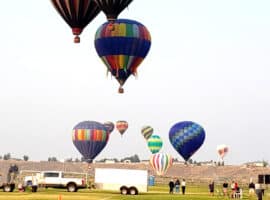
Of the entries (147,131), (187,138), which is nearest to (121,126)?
(147,131)

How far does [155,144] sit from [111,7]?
3431 inches

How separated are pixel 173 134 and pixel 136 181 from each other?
138 ft

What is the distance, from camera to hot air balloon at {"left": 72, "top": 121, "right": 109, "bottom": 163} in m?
93.9

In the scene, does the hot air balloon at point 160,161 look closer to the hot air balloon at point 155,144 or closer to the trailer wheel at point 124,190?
the hot air balloon at point 155,144

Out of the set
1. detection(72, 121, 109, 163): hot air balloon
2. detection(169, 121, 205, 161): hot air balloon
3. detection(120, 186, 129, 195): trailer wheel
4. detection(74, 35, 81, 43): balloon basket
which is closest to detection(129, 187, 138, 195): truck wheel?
detection(120, 186, 129, 195): trailer wheel

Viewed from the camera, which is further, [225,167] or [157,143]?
[225,167]

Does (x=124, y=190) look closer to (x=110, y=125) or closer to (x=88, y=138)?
(x=88, y=138)

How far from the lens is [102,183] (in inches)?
2299

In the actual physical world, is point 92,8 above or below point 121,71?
above

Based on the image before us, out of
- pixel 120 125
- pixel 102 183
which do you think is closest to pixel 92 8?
pixel 102 183

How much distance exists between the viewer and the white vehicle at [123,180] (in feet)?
188

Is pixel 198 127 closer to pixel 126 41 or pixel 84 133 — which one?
pixel 84 133

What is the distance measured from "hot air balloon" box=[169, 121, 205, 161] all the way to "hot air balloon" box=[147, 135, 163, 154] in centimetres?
3691

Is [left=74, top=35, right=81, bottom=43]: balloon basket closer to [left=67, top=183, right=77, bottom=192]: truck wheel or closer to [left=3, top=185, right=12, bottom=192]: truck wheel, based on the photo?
[left=67, top=183, right=77, bottom=192]: truck wheel
